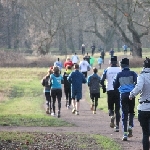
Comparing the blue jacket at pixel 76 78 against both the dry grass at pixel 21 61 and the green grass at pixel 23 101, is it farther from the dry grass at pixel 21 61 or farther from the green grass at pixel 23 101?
the dry grass at pixel 21 61

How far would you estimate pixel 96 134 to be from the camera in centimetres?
1430

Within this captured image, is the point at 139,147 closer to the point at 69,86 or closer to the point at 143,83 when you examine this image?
the point at 143,83

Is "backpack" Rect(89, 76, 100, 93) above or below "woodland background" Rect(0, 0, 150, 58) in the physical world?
below

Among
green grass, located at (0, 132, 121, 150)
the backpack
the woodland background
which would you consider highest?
the woodland background

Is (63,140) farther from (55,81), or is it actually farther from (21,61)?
(21,61)

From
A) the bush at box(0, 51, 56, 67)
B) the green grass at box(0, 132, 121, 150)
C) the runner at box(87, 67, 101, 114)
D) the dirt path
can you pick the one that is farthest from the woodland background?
the green grass at box(0, 132, 121, 150)

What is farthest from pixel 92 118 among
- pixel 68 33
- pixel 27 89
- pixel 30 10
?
pixel 68 33

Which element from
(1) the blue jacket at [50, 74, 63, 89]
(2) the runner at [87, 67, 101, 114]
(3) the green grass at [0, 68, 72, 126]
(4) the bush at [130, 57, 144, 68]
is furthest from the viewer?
(4) the bush at [130, 57, 144, 68]

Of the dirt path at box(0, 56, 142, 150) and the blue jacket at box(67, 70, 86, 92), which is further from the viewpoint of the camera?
the blue jacket at box(67, 70, 86, 92)

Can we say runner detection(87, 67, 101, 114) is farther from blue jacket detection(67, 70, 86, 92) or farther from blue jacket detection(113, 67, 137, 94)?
blue jacket detection(113, 67, 137, 94)

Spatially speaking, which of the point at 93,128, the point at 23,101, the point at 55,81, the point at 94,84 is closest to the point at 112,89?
the point at 93,128

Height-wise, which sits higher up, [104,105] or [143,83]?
[143,83]

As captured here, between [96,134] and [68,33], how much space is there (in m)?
73.3

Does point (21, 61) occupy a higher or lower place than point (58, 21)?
lower
